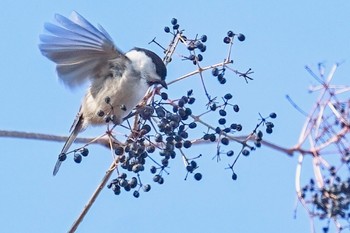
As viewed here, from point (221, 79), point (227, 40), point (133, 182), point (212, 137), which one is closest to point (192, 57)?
point (221, 79)

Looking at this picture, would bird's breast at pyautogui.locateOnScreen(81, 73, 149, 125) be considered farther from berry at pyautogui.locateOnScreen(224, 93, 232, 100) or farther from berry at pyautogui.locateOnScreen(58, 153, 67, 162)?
berry at pyautogui.locateOnScreen(224, 93, 232, 100)

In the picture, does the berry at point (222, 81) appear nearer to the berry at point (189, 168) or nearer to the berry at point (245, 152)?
the berry at point (245, 152)

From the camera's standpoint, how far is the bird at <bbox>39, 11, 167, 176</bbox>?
4.13 m

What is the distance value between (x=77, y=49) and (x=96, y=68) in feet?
0.90

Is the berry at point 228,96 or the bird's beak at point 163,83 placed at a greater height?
the berry at point 228,96

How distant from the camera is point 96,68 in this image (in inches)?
178

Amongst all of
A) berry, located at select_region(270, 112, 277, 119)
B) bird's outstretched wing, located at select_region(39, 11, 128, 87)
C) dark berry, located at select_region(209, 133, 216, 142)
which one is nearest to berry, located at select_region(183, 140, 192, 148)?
dark berry, located at select_region(209, 133, 216, 142)

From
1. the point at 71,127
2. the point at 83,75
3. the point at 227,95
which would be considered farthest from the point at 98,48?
the point at 227,95

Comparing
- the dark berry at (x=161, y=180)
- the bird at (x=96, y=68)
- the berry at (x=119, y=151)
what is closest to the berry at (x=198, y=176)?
the dark berry at (x=161, y=180)

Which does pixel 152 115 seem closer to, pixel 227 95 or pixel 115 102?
pixel 227 95

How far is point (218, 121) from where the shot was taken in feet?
12.5

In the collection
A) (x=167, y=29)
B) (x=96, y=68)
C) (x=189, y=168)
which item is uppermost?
(x=167, y=29)

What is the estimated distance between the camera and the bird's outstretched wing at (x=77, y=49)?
162 inches

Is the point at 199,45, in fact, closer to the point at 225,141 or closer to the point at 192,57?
the point at 192,57
